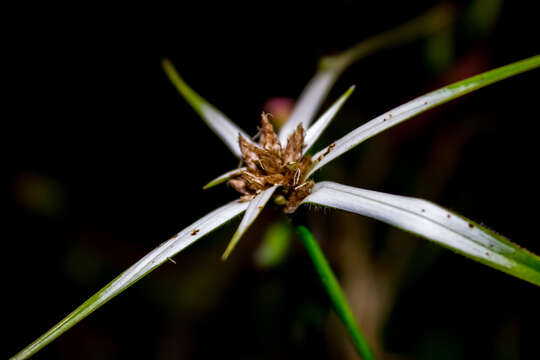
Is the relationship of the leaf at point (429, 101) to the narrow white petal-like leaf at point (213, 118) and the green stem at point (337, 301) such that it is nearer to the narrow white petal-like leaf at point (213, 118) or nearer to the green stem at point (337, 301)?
the green stem at point (337, 301)

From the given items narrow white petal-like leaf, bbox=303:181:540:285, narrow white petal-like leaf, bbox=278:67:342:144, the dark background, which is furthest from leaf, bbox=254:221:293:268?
narrow white petal-like leaf, bbox=303:181:540:285

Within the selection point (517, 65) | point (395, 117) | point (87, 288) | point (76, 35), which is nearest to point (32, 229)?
point (87, 288)

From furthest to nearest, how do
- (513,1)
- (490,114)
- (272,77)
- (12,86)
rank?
(12,86)
(272,77)
(490,114)
(513,1)

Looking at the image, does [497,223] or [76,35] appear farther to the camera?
[76,35]

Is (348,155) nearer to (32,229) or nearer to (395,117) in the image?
(395,117)

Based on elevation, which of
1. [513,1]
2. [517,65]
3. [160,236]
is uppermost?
[160,236]

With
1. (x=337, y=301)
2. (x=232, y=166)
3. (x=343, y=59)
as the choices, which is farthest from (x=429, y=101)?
(x=232, y=166)
